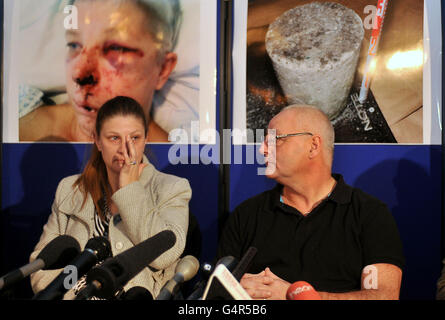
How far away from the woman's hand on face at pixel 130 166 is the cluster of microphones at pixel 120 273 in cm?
76

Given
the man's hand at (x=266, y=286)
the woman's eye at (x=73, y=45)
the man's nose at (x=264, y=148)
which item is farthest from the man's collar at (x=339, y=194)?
the woman's eye at (x=73, y=45)

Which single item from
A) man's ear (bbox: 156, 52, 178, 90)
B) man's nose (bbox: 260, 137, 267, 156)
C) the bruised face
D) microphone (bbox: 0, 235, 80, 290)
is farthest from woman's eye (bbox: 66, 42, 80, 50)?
microphone (bbox: 0, 235, 80, 290)

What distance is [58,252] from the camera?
3.90 feet

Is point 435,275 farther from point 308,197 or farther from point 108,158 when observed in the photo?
point 108,158

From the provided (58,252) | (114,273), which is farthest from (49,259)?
(114,273)

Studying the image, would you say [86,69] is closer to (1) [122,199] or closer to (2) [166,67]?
(2) [166,67]

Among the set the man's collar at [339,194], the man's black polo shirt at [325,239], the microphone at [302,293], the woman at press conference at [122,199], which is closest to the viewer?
the microphone at [302,293]

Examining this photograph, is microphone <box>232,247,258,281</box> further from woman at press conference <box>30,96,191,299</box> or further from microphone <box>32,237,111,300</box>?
woman at press conference <box>30,96,191,299</box>

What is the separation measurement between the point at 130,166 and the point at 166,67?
619 millimetres

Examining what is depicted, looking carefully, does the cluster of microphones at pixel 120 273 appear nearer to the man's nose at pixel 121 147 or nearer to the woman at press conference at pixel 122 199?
the woman at press conference at pixel 122 199

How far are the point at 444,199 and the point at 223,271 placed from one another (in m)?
1.59

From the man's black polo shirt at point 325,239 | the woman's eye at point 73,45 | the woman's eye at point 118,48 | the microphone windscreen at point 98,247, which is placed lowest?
the man's black polo shirt at point 325,239

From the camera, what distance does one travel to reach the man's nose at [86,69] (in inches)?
87.7

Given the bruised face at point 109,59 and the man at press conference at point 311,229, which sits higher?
the bruised face at point 109,59
